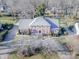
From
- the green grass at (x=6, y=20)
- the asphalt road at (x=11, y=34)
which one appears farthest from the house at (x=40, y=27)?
the green grass at (x=6, y=20)

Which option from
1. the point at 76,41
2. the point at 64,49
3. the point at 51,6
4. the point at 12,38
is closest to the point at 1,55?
the point at 12,38

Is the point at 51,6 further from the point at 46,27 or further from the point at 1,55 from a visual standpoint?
the point at 1,55

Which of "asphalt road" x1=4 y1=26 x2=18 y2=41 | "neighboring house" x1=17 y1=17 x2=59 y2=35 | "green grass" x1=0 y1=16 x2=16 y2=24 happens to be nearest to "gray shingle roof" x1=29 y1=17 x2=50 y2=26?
"neighboring house" x1=17 y1=17 x2=59 y2=35

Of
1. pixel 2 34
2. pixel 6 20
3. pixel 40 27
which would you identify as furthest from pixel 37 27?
pixel 6 20

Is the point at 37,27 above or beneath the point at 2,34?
above

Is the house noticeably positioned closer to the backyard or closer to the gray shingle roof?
the gray shingle roof

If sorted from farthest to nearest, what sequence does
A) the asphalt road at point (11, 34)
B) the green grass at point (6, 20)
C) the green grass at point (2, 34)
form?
the green grass at point (6, 20) → the asphalt road at point (11, 34) → the green grass at point (2, 34)

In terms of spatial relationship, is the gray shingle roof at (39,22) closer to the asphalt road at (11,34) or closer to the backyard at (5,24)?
the asphalt road at (11,34)

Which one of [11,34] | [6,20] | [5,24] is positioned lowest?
[11,34]

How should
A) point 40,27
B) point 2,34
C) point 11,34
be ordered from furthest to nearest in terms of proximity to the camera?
point 40,27, point 11,34, point 2,34

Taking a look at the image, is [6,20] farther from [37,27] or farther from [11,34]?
[37,27]

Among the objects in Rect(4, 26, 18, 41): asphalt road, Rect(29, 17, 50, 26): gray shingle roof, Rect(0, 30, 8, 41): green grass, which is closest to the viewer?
Rect(0, 30, 8, 41): green grass
